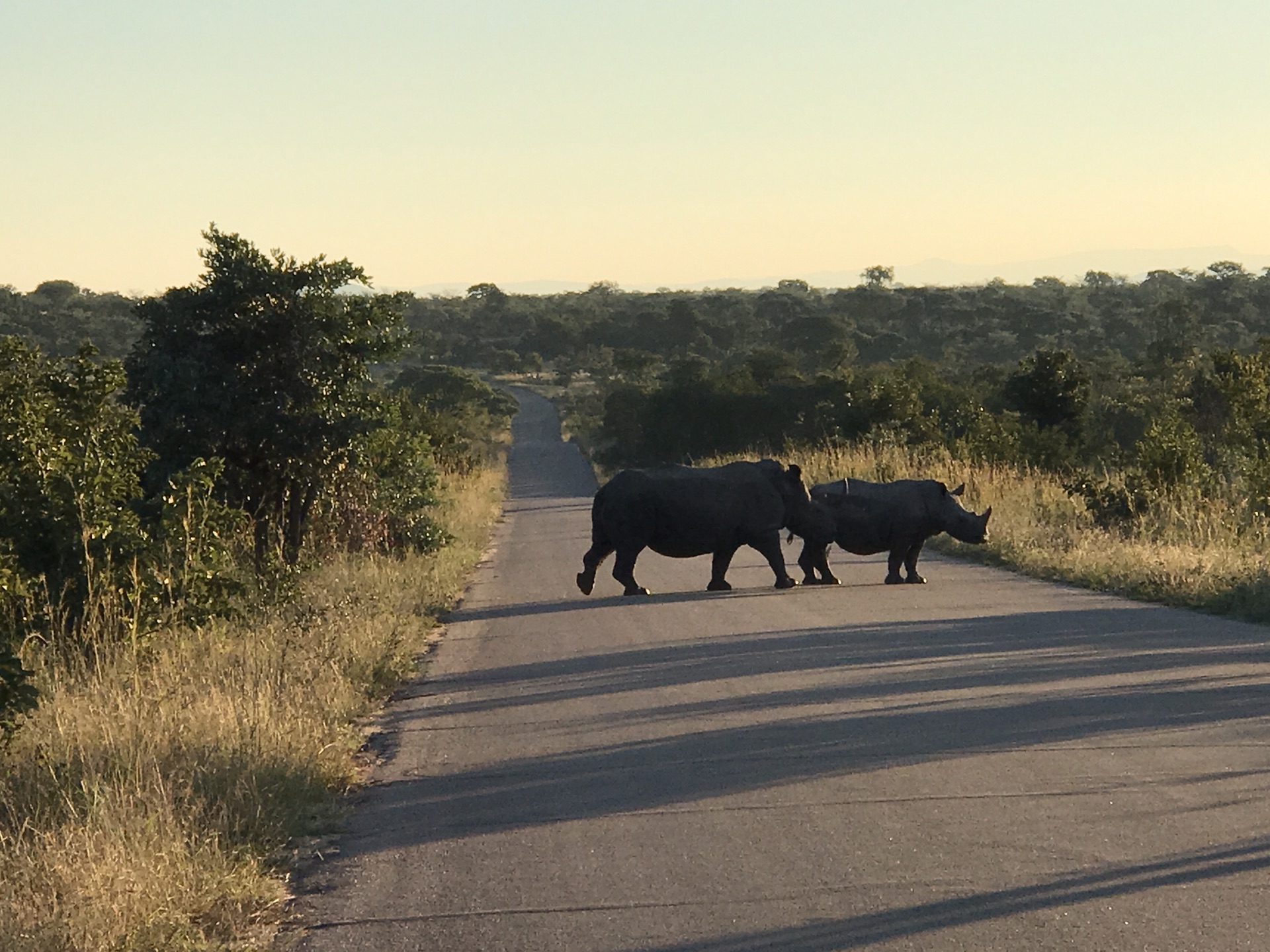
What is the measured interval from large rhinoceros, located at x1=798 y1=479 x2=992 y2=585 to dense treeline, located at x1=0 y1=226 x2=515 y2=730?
15.6 feet

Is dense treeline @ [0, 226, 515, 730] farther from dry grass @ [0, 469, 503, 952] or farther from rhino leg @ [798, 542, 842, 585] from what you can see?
rhino leg @ [798, 542, 842, 585]

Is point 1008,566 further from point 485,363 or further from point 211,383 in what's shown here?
point 485,363

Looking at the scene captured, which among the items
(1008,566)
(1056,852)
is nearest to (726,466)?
(1008,566)

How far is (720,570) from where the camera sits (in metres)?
17.4

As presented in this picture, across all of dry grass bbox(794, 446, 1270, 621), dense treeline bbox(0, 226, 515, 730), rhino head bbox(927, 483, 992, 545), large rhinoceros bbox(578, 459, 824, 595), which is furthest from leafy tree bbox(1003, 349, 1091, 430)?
large rhinoceros bbox(578, 459, 824, 595)

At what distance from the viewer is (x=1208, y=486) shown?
21734 mm

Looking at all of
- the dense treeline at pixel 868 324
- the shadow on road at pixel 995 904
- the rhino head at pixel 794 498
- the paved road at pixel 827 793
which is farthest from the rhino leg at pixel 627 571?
the dense treeline at pixel 868 324

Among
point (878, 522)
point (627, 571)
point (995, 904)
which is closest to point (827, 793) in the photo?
point (995, 904)

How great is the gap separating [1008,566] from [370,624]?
27.8 feet

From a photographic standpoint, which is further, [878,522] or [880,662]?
[878,522]

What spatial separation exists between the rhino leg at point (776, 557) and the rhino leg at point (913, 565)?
1.21 m

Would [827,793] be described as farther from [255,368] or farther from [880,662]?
[255,368]

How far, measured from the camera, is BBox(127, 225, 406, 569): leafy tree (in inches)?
621

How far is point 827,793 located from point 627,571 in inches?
386
